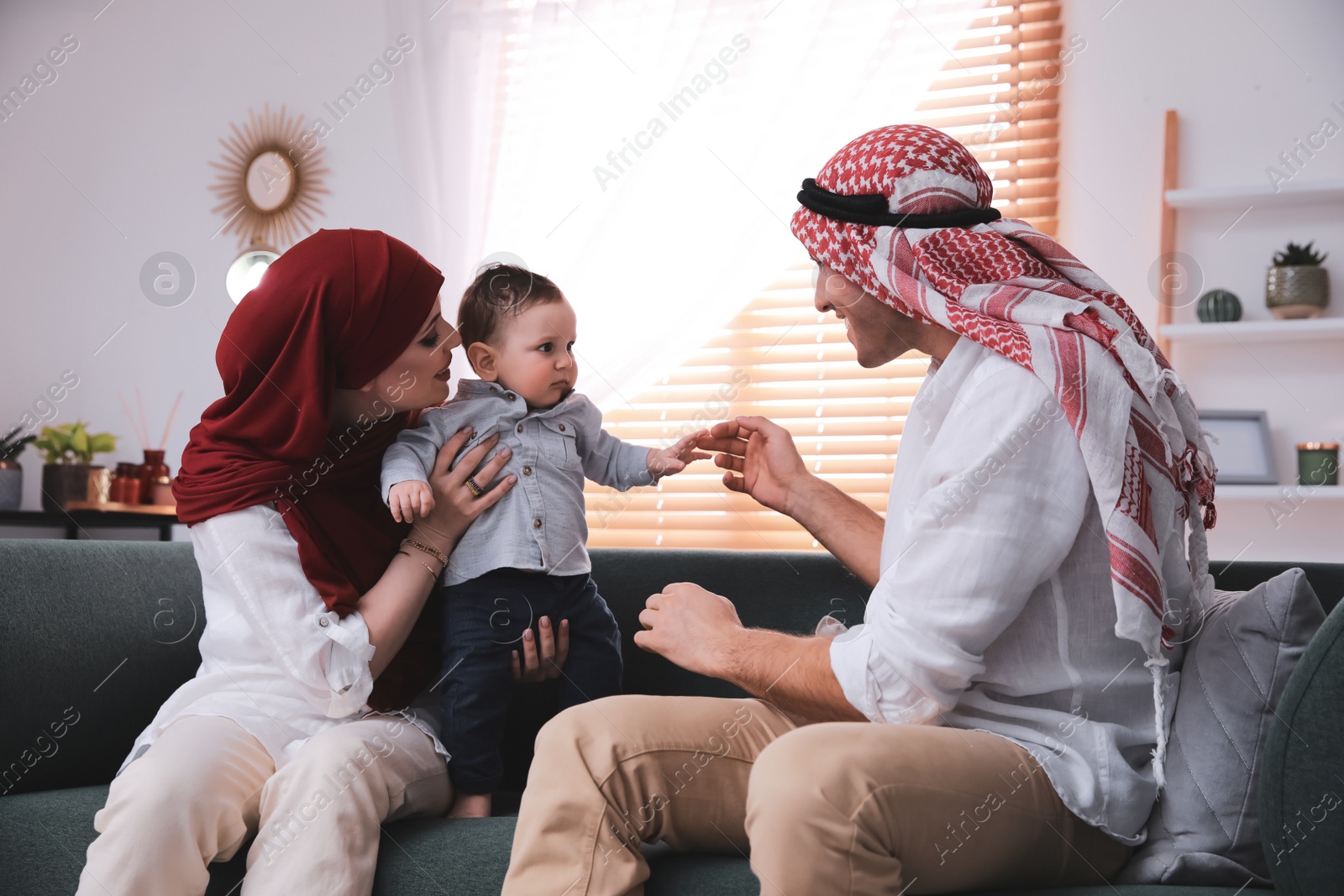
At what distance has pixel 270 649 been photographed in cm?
134

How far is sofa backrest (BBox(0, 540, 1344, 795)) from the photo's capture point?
1.45m

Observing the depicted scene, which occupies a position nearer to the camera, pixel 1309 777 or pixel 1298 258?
pixel 1309 777

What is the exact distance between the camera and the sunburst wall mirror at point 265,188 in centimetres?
337

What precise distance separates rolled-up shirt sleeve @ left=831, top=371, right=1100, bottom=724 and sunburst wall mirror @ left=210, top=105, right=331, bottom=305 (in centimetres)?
287

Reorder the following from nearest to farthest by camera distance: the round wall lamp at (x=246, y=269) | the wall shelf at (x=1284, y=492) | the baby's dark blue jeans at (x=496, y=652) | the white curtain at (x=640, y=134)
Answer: the baby's dark blue jeans at (x=496, y=652) < the wall shelf at (x=1284, y=492) < the white curtain at (x=640, y=134) < the round wall lamp at (x=246, y=269)

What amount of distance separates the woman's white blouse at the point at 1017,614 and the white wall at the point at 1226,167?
5.52ft

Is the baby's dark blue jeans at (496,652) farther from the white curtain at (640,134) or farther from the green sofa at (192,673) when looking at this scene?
the white curtain at (640,134)

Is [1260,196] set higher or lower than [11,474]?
higher

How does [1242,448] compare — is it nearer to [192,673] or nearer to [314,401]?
[314,401]

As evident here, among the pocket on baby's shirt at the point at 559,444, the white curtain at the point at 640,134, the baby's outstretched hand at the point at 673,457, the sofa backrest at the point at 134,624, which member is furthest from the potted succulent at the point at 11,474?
the baby's outstretched hand at the point at 673,457

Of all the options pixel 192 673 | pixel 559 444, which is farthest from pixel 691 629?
pixel 192 673

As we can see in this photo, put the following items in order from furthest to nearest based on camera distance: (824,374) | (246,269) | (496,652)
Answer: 1. (246,269)
2. (824,374)
3. (496,652)

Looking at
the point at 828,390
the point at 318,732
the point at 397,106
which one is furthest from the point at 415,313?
the point at 397,106

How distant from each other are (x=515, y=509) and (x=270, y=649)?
1.31 feet
